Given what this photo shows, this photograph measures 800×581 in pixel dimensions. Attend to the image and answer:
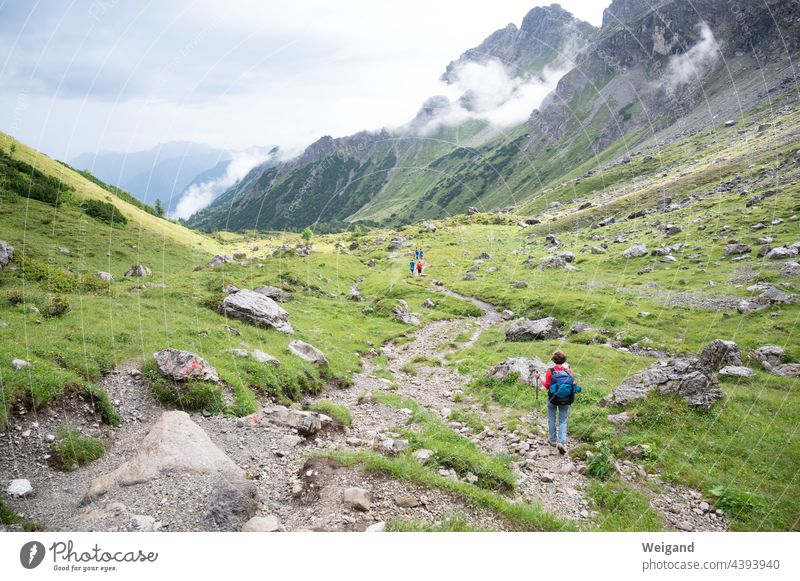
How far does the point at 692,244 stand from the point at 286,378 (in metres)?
56.4

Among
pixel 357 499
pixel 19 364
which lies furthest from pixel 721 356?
pixel 19 364

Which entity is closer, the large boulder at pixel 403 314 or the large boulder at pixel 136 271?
the large boulder at pixel 136 271

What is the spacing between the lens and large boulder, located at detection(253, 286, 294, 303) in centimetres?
4181

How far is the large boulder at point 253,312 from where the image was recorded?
28.4 meters

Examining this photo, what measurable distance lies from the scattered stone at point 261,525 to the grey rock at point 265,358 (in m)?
12.0

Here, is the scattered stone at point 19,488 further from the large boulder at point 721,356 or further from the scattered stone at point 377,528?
the large boulder at point 721,356

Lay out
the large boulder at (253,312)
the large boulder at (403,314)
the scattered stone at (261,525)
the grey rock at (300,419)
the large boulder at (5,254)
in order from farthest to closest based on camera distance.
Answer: the large boulder at (403,314), the large boulder at (253,312), the large boulder at (5,254), the grey rock at (300,419), the scattered stone at (261,525)

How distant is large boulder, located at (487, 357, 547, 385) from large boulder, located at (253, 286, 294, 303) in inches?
986

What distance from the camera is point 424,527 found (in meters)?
10.0

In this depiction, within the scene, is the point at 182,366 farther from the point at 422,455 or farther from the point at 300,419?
the point at 422,455
